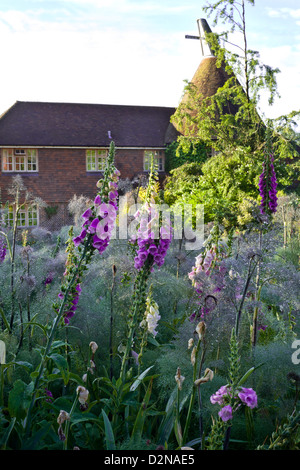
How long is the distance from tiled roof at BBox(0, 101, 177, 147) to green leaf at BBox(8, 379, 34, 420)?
2215cm

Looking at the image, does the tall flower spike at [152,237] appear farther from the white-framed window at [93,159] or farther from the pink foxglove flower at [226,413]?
the white-framed window at [93,159]

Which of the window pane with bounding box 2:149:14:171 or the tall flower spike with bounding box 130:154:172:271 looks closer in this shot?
the tall flower spike with bounding box 130:154:172:271

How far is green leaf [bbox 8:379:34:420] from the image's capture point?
249 centimetres

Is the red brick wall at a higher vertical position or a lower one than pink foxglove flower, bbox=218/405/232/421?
higher

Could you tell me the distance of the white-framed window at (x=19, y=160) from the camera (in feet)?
77.4

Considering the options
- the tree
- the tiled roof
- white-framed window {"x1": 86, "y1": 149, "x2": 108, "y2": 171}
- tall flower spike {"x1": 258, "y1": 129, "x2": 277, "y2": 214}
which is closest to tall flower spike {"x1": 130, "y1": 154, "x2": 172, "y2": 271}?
tall flower spike {"x1": 258, "y1": 129, "x2": 277, "y2": 214}

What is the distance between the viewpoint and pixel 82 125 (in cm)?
2525

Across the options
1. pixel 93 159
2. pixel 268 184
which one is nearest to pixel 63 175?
pixel 93 159

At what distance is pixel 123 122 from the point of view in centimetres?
2622

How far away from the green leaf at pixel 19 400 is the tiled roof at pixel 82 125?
72.7 feet

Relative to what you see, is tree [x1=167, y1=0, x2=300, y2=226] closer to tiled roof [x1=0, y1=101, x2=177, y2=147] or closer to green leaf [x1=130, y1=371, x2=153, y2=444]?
tiled roof [x1=0, y1=101, x2=177, y2=147]
